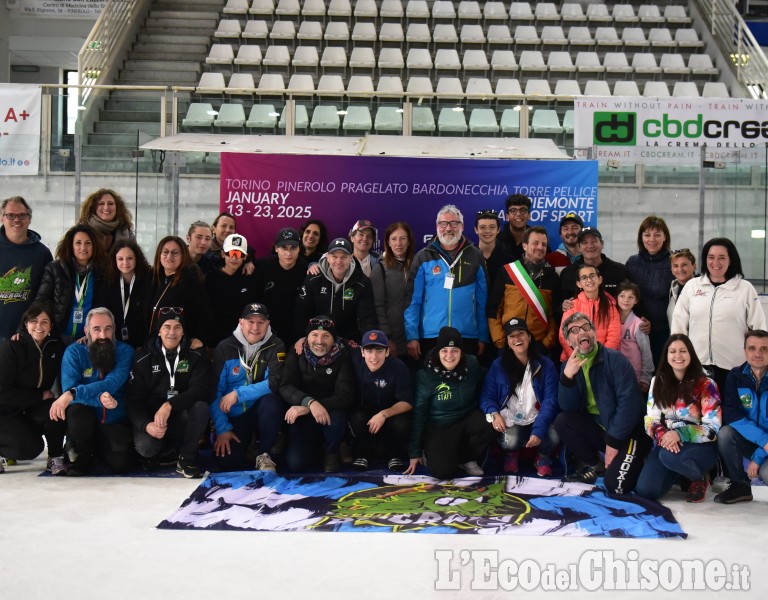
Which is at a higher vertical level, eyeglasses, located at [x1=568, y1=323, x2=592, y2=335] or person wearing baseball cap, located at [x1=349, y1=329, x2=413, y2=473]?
eyeglasses, located at [x1=568, y1=323, x2=592, y2=335]

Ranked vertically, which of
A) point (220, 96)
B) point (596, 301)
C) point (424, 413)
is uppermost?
point (220, 96)

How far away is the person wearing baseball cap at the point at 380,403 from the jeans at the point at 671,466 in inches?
52.8

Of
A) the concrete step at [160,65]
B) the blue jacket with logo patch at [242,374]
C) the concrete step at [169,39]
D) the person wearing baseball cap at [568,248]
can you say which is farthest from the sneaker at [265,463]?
the concrete step at [169,39]

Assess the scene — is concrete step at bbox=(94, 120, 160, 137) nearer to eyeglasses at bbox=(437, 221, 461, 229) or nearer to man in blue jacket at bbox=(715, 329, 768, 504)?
eyeglasses at bbox=(437, 221, 461, 229)

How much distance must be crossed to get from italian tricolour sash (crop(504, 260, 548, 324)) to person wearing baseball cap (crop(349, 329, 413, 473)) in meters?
0.87

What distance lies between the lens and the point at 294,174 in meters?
6.56

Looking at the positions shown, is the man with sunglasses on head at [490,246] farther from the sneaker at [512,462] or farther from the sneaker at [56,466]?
the sneaker at [56,466]

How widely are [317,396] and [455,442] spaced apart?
85cm

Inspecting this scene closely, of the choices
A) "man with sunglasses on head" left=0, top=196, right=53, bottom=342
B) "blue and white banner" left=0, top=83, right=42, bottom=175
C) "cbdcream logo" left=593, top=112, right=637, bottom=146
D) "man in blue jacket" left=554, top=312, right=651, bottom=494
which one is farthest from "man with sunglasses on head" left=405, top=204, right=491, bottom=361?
"blue and white banner" left=0, top=83, right=42, bottom=175

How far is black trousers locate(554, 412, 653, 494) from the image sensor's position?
4.43 meters

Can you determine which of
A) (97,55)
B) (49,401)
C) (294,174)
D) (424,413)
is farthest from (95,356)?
Answer: (97,55)

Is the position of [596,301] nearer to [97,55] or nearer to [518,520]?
[518,520]

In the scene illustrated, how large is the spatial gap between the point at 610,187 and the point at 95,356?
13.7 ft

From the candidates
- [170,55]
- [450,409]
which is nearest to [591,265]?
[450,409]
